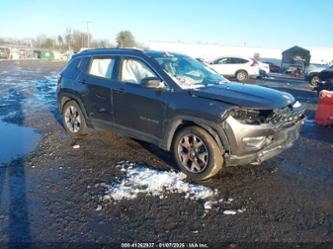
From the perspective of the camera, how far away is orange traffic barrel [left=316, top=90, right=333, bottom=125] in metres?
7.89

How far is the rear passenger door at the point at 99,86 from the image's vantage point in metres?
5.55

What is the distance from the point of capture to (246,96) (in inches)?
169

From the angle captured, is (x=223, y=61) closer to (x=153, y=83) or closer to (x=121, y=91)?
(x=121, y=91)

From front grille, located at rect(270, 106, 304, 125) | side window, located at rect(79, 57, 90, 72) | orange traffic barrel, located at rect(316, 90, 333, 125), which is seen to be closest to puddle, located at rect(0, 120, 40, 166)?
side window, located at rect(79, 57, 90, 72)

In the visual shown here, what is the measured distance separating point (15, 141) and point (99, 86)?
2111 millimetres

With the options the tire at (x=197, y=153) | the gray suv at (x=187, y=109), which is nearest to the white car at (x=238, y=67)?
the gray suv at (x=187, y=109)

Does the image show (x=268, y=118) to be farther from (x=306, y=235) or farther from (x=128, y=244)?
(x=128, y=244)

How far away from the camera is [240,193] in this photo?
4.07 metres

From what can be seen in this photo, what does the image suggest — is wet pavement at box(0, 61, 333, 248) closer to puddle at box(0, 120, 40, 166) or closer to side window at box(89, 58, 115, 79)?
puddle at box(0, 120, 40, 166)

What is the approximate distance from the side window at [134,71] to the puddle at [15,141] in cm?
224

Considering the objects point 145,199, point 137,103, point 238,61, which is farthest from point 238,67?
point 145,199

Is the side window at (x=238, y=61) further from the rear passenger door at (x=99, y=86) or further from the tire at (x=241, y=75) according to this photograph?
the rear passenger door at (x=99, y=86)

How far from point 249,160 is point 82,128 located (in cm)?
359

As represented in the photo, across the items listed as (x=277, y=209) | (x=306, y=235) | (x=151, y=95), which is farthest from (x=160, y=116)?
(x=306, y=235)
